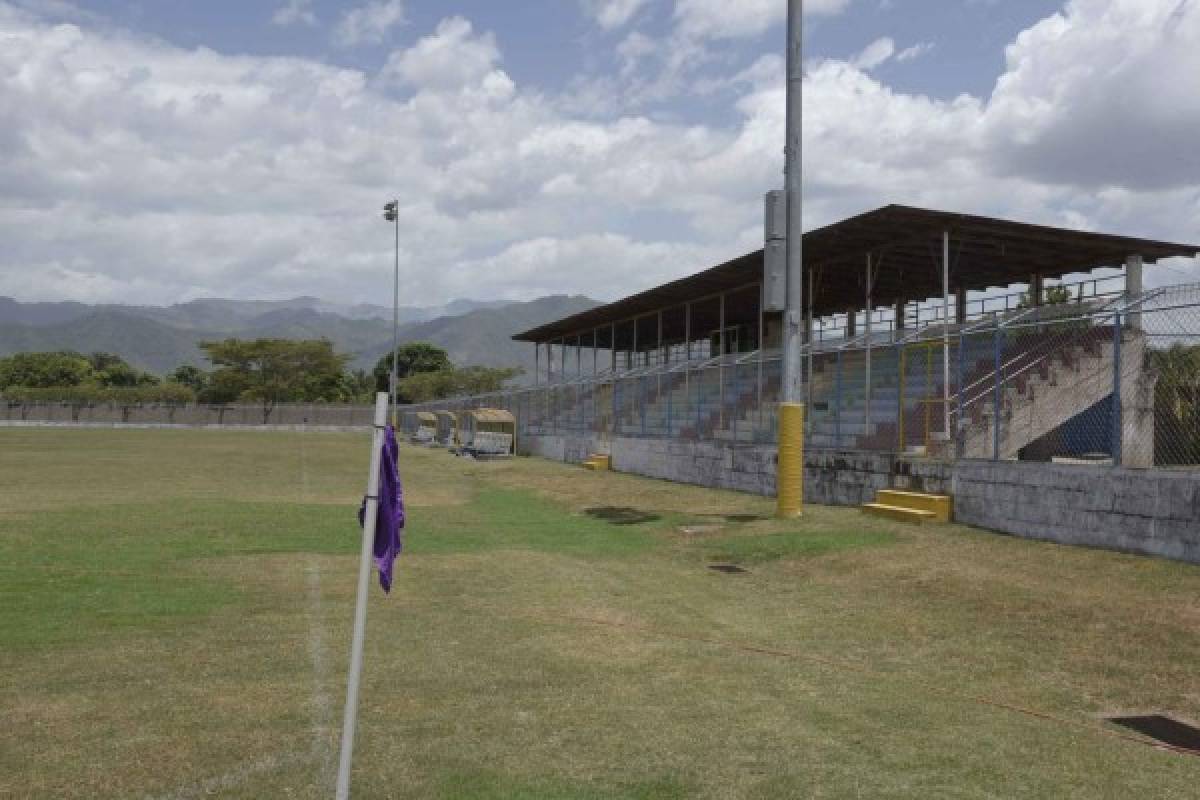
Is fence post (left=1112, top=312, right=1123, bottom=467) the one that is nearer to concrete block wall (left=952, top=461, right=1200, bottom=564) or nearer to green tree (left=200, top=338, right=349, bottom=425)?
concrete block wall (left=952, top=461, right=1200, bottom=564)

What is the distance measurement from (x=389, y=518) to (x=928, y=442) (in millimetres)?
13405

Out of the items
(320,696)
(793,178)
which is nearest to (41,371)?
(793,178)

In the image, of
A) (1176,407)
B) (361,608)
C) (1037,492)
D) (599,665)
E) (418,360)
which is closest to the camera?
(361,608)

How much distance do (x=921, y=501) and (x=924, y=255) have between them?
45.2 feet

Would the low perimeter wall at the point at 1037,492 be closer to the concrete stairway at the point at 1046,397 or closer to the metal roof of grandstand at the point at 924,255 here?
the concrete stairway at the point at 1046,397

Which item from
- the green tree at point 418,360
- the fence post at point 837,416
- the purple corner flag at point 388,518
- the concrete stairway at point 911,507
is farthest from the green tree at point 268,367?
the purple corner flag at point 388,518

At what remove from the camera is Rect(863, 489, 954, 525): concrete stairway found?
1488 cm

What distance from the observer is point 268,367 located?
401 feet

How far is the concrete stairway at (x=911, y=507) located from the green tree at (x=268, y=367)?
112m

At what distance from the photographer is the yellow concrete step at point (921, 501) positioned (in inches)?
586

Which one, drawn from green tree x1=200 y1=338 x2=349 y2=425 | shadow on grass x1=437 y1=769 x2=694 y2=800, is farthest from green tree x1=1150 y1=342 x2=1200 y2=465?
green tree x1=200 y1=338 x2=349 y2=425

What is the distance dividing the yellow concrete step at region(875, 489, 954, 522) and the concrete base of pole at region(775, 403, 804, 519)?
1.35 metres

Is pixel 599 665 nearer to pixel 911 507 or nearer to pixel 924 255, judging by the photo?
pixel 911 507

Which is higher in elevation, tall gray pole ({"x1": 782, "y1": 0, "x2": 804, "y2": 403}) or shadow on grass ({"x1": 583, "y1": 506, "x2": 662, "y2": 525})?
tall gray pole ({"x1": 782, "y1": 0, "x2": 804, "y2": 403})
